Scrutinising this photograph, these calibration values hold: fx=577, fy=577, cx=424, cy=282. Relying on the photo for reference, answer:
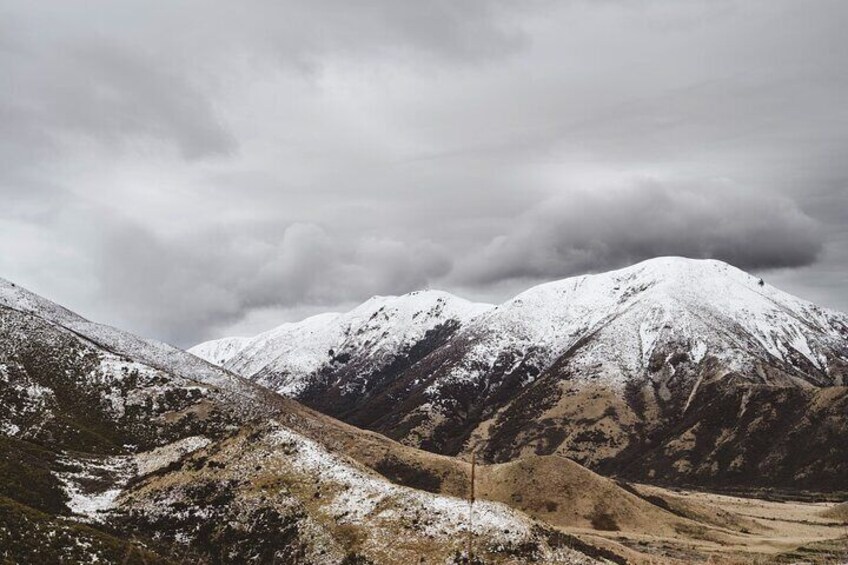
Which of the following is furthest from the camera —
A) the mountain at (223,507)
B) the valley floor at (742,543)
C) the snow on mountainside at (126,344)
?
the snow on mountainside at (126,344)

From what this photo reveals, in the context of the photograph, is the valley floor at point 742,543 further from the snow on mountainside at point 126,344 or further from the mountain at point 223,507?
the snow on mountainside at point 126,344

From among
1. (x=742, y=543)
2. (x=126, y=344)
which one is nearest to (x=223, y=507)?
(x=742, y=543)

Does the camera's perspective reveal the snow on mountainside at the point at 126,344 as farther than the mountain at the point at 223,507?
Yes

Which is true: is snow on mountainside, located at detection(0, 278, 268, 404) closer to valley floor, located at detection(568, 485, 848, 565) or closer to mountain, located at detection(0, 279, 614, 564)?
mountain, located at detection(0, 279, 614, 564)

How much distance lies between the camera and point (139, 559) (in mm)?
36938

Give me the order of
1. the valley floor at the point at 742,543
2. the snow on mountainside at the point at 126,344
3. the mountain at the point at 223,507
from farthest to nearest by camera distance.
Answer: the snow on mountainside at the point at 126,344, the valley floor at the point at 742,543, the mountain at the point at 223,507

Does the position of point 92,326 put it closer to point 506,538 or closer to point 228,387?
point 228,387

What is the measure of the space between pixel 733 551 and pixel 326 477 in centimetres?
6792

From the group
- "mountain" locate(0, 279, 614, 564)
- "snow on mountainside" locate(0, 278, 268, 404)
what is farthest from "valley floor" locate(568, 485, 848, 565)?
"snow on mountainside" locate(0, 278, 268, 404)

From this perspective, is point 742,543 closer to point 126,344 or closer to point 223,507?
point 223,507

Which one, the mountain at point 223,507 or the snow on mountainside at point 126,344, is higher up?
the snow on mountainside at point 126,344

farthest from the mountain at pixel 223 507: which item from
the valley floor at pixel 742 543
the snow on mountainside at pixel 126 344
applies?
the snow on mountainside at pixel 126 344

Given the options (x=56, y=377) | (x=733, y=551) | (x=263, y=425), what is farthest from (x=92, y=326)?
(x=733, y=551)

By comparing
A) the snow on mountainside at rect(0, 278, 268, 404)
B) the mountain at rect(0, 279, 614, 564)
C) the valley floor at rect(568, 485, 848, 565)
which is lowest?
the valley floor at rect(568, 485, 848, 565)
